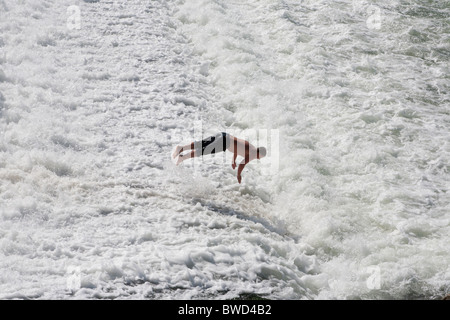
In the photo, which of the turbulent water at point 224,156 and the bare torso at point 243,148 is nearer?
the turbulent water at point 224,156

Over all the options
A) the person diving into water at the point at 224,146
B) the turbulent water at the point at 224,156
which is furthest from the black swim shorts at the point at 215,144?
the turbulent water at the point at 224,156

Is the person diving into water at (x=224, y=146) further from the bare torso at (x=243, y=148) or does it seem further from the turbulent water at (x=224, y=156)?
the turbulent water at (x=224, y=156)

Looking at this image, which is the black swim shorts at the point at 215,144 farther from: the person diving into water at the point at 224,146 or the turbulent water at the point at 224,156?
the turbulent water at the point at 224,156

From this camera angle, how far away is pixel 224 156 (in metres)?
10.1

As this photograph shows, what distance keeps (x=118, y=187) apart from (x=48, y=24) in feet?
24.1

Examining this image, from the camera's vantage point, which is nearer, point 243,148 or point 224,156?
point 243,148

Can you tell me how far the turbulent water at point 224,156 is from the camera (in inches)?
284

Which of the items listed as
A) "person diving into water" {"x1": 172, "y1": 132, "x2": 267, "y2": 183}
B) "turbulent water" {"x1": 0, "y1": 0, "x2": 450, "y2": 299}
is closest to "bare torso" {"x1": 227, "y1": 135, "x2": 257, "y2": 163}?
"person diving into water" {"x1": 172, "y1": 132, "x2": 267, "y2": 183}

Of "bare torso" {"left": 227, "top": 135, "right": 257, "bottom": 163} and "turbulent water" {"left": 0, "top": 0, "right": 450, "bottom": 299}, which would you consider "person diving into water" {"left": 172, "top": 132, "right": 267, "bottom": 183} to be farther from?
"turbulent water" {"left": 0, "top": 0, "right": 450, "bottom": 299}

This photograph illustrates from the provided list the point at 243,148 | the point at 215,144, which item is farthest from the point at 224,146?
the point at 243,148

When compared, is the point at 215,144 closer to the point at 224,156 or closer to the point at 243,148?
the point at 243,148

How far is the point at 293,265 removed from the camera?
753 cm

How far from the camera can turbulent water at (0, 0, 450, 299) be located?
721 centimetres
